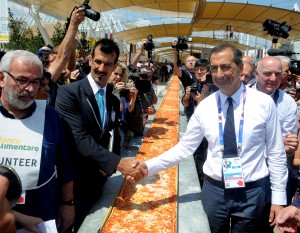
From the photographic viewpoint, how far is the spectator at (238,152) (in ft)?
6.88

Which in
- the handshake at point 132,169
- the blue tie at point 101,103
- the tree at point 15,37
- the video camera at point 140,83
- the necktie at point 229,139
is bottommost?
the handshake at point 132,169

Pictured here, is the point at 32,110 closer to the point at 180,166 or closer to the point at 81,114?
the point at 81,114

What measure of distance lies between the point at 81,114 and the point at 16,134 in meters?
0.71

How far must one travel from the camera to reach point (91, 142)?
2330mm

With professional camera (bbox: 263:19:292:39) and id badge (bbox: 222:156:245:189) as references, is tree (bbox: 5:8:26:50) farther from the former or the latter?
id badge (bbox: 222:156:245:189)

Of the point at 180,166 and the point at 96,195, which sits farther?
the point at 180,166

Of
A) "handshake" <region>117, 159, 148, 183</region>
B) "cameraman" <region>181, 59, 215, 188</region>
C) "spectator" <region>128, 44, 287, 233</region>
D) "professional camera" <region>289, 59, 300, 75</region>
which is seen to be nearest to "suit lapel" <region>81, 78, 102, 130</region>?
"handshake" <region>117, 159, 148, 183</region>

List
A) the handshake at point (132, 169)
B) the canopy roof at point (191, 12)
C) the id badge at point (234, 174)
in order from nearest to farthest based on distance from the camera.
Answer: the id badge at point (234, 174), the handshake at point (132, 169), the canopy roof at point (191, 12)

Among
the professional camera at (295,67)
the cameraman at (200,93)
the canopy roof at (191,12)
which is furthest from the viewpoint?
the canopy roof at (191,12)

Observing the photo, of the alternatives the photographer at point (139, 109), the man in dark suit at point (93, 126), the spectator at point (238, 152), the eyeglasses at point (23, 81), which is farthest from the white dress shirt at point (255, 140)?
the photographer at point (139, 109)

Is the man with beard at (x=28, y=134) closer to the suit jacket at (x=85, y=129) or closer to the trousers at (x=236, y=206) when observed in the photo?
the suit jacket at (x=85, y=129)

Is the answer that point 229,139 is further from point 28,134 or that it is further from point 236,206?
point 28,134

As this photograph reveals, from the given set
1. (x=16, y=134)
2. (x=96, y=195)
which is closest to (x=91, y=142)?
(x=96, y=195)

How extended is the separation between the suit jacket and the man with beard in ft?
1.29
